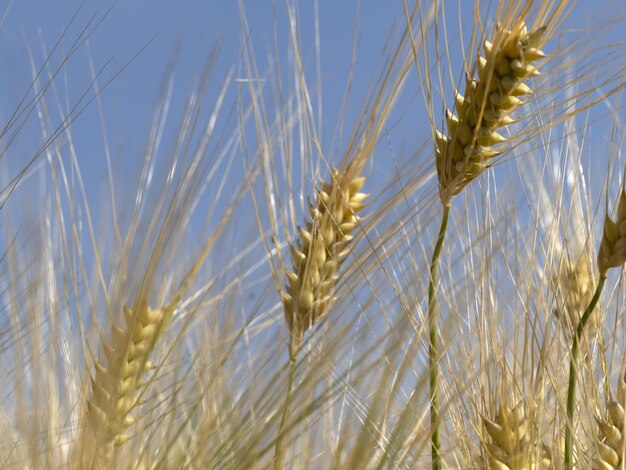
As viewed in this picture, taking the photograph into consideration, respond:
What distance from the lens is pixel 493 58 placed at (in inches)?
42.0

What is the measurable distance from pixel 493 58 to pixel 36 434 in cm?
72

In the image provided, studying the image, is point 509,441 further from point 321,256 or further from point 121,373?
point 121,373

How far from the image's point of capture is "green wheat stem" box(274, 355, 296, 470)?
1012mm

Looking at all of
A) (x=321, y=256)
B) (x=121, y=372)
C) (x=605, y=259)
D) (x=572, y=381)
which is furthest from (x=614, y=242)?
(x=121, y=372)

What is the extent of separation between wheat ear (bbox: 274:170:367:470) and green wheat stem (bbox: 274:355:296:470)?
72 mm

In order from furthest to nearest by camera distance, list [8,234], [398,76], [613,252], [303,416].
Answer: [8,234], [398,76], [613,252], [303,416]

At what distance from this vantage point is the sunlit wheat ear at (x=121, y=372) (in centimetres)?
112

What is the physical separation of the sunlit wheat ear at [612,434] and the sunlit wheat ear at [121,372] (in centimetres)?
55

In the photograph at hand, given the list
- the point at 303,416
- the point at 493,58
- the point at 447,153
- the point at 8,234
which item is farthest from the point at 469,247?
the point at 8,234

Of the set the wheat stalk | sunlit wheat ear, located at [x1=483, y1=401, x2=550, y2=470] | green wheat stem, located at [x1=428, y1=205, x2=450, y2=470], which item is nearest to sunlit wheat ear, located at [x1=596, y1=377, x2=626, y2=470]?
sunlit wheat ear, located at [x1=483, y1=401, x2=550, y2=470]

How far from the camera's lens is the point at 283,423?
3.45ft

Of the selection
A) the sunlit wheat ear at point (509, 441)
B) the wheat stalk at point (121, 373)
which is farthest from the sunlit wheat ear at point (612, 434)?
the wheat stalk at point (121, 373)

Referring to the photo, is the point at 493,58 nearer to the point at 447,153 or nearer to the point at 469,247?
the point at 447,153

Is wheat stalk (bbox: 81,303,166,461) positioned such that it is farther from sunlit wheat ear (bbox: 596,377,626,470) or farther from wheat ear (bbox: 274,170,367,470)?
sunlit wheat ear (bbox: 596,377,626,470)
